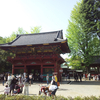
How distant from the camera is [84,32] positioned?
86.3 ft

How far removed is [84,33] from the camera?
87.9ft

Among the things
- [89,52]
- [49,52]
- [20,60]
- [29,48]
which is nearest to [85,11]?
[89,52]

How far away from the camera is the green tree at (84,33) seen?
2619 cm

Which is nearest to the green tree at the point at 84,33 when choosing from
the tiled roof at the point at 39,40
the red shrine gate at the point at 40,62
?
the tiled roof at the point at 39,40

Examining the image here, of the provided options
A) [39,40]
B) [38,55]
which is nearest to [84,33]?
[39,40]

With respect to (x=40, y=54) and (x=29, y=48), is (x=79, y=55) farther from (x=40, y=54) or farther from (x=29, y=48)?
(x=29, y=48)

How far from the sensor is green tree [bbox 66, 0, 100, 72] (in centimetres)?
2619

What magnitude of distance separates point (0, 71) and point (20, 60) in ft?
34.5

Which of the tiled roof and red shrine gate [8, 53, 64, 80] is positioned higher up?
the tiled roof

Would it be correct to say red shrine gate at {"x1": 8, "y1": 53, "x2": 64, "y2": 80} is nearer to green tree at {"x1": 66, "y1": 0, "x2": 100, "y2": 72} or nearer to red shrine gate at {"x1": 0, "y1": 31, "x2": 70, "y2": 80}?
red shrine gate at {"x1": 0, "y1": 31, "x2": 70, "y2": 80}

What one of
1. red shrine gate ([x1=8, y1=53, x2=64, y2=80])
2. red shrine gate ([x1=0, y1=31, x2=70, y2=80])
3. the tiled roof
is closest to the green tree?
the tiled roof

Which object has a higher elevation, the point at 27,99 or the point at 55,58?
the point at 55,58

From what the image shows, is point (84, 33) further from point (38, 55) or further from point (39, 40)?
point (38, 55)

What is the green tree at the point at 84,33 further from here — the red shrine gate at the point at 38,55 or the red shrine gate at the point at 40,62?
the red shrine gate at the point at 40,62
